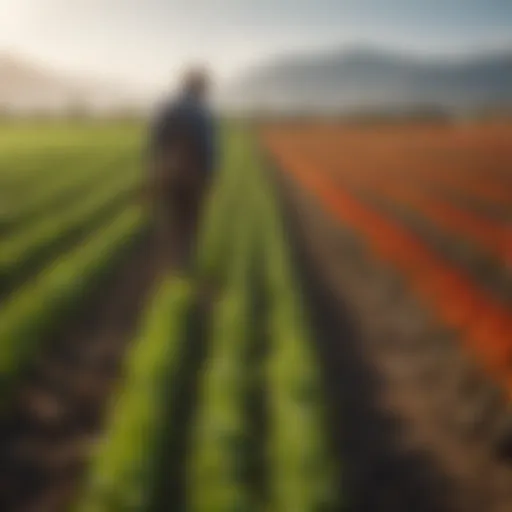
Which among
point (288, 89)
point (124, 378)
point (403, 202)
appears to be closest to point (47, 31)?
point (288, 89)

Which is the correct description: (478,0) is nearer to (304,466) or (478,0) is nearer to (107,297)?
(304,466)

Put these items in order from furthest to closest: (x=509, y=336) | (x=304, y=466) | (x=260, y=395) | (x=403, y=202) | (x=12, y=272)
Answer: (x=403, y=202)
(x=12, y=272)
(x=509, y=336)
(x=260, y=395)
(x=304, y=466)

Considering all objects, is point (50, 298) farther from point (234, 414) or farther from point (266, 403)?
point (234, 414)

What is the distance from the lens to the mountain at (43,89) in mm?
3953

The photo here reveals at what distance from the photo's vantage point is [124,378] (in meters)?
4.38

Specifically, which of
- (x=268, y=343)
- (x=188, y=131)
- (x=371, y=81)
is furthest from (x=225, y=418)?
(x=188, y=131)

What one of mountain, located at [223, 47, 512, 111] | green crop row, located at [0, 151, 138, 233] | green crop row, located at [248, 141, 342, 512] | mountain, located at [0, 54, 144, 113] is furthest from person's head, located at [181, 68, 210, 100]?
green crop row, located at [0, 151, 138, 233]

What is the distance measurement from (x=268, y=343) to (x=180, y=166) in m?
1.05

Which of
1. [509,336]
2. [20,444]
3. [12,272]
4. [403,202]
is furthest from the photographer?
[403,202]

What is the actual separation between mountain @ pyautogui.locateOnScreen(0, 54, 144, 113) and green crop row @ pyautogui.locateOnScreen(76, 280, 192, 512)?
0.93 m

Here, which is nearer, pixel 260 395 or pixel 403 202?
pixel 260 395

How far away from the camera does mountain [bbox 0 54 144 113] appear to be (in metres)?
3.95

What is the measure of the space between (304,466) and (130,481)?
0.54m

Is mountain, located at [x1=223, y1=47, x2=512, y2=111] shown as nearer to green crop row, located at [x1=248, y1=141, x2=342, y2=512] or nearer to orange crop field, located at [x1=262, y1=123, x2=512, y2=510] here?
orange crop field, located at [x1=262, y1=123, x2=512, y2=510]
